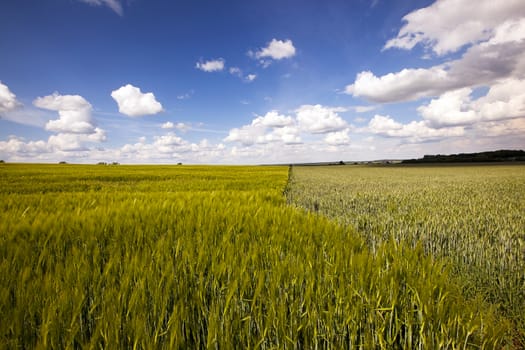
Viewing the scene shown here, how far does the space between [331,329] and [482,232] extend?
152 inches

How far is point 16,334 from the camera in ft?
3.73

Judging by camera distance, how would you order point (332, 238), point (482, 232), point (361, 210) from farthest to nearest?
point (361, 210) → point (482, 232) → point (332, 238)

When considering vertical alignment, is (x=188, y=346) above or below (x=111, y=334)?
below

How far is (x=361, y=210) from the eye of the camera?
5.48m

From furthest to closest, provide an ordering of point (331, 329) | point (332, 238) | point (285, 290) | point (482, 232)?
1. point (482, 232)
2. point (332, 238)
3. point (285, 290)
4. point (331, 329)

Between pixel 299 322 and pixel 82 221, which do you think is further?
pixel 82 221

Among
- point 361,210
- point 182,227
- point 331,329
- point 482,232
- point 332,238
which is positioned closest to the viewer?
point 331,329

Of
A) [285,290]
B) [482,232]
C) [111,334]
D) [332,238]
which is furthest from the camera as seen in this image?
[482,232]

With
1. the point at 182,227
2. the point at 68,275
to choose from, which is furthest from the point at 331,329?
the point at 182,227

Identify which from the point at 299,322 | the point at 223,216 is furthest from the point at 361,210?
the point at 299,322

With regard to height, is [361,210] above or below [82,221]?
below

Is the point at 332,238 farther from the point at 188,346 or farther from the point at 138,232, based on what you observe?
the point at 138,232

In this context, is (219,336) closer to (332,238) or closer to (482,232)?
(332,238)

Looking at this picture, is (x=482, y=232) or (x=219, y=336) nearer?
(x=219, y=336)
